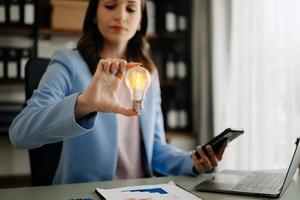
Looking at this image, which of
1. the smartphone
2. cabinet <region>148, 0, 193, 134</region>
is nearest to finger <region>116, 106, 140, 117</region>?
the smartphone

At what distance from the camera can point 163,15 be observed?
290cm

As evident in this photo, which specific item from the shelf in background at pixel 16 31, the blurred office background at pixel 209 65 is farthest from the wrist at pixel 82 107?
the shelf in background at pixel 16 31

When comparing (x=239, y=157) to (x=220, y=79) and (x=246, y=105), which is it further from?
(x=220, y=79)

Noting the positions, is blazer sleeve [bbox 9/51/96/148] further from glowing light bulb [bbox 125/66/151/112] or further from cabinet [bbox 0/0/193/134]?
cabinet [bbox 0/0/193/134]

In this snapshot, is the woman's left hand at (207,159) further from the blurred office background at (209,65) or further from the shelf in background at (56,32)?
the shelf in background at (56,32)

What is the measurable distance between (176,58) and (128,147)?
1.71m

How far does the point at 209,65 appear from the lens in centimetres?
272

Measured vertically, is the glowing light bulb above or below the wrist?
above

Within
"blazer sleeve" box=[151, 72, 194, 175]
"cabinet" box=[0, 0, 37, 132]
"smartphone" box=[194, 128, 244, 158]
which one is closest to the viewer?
"smartphone" box=[194, 128, 244, 158]

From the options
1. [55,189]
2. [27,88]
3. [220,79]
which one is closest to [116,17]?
[27,88]

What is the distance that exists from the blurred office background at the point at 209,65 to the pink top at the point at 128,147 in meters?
0.96

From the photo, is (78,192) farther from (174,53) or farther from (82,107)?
(174,53)

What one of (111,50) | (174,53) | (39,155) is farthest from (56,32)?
(39,155)

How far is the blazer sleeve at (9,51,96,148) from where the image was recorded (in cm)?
89
